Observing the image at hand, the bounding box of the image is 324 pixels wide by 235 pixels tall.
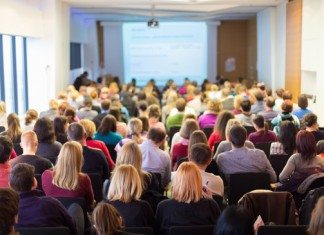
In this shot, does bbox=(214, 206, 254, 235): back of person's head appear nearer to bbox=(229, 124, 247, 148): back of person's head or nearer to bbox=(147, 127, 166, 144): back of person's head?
bbox=(229, 124, 247, 148): back of person's head

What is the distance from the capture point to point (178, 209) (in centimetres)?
388

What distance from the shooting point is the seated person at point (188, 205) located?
3.85 m

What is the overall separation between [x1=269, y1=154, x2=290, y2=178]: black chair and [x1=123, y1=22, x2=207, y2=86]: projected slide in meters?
15.0

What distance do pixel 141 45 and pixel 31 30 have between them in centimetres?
944

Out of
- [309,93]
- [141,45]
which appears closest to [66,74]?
[309,93]

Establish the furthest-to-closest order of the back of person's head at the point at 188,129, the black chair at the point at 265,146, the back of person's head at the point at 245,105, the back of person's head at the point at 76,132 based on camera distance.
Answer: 1. the back of person's head at the point at 245,105
2. the back of person's head at the point at 188,129
3. the black chair at the point at 265,146
4. the back of person's head at the point at 76,132

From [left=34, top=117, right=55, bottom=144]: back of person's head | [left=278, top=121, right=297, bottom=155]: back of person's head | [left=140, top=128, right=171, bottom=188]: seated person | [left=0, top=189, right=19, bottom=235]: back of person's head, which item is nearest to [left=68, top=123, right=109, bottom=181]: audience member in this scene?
[left=34, top=117, right=55, bottom=144]: back of person's head

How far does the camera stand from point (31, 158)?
512 centimetres

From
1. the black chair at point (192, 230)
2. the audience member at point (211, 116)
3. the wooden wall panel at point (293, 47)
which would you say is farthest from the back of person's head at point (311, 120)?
the wooden wall panel at point (293, 47)

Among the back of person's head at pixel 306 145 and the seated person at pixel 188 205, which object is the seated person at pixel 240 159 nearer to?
the back of person's head at pixel 306 145

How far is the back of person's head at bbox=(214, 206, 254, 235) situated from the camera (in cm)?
311

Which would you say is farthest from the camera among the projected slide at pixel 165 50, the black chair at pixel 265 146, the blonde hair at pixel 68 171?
the projected slide at pixel 165 50

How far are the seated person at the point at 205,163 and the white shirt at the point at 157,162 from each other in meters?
1.06

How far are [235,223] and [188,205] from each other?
794 mm
